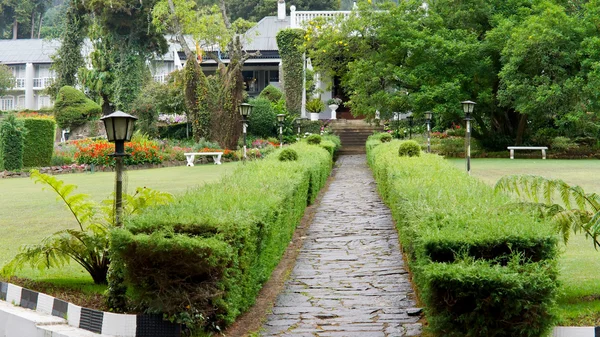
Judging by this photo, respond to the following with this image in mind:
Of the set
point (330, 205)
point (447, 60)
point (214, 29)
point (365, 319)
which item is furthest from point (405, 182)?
point (214, 29)

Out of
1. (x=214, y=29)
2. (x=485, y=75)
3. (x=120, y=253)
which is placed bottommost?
(x=120, y=253)

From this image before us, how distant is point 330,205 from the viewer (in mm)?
13781

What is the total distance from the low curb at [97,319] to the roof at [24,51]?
5443 centimetres

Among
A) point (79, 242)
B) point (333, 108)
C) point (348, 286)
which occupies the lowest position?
point (348, 286)

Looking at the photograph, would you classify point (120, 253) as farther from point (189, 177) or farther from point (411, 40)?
point (411, 40)

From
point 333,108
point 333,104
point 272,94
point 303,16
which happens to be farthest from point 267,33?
point 333,108

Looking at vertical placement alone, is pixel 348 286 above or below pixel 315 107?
below

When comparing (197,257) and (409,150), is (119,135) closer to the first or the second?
(197,257)

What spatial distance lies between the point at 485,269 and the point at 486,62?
21.7m

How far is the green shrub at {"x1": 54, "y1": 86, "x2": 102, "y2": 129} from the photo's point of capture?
120 feet

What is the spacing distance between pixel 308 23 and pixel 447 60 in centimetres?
1128

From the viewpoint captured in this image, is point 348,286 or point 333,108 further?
point 333,108

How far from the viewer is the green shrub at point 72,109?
36719mm

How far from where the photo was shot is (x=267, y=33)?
4672cm
